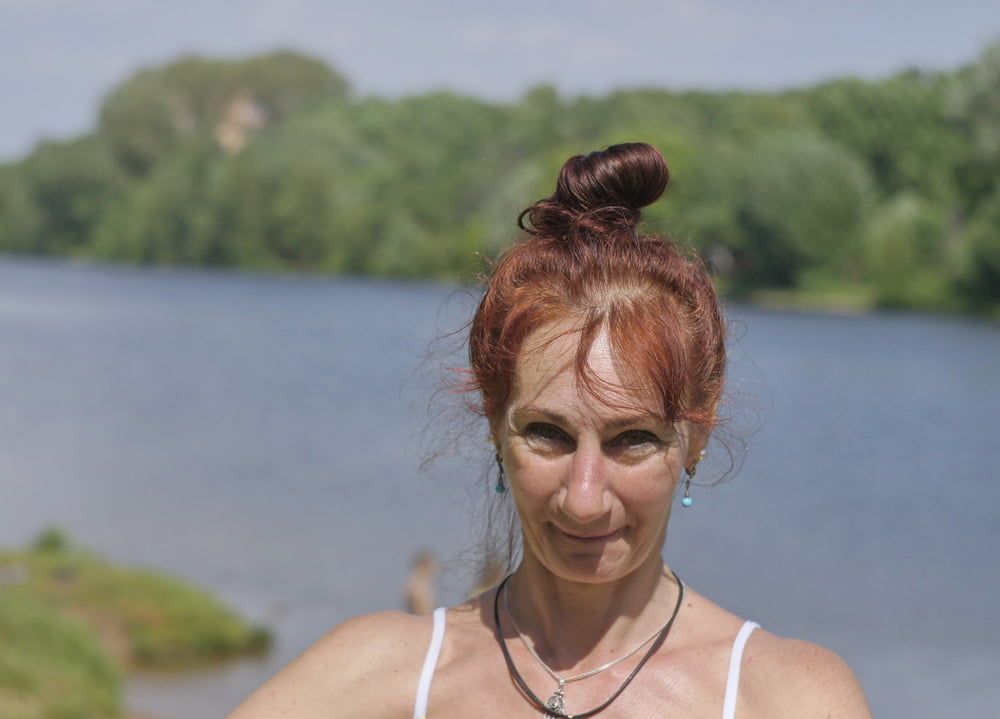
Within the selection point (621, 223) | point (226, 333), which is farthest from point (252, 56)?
point (621, 223)

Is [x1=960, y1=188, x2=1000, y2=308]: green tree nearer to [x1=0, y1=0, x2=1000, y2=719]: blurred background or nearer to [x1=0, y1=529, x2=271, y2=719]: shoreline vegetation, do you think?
[x1=0, y1=0, x2=1000, y2=719]: blurred background

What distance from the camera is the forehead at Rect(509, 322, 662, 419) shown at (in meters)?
2.30

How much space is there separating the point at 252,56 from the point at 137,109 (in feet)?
95.4

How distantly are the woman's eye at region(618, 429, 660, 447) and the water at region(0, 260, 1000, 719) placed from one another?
14.1 inches

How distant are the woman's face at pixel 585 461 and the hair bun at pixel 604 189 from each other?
0.75 feet

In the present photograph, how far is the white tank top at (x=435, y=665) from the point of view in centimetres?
233

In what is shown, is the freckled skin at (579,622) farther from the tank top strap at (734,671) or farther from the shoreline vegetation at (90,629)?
the shoreline vegetation at (90,629)

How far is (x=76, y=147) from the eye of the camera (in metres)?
83.9

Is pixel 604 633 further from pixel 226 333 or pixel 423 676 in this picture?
pixel 226 333

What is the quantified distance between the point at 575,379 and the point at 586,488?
181 millimetres

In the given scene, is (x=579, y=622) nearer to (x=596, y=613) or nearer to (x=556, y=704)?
(x=596, y=613)

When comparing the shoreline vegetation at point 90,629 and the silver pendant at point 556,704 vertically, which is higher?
the silver pendant at point 556,704

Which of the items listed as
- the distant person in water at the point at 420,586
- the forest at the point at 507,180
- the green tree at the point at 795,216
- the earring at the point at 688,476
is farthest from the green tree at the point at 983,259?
the earring at the point at 688,476

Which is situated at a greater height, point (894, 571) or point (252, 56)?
point (252, 56)
